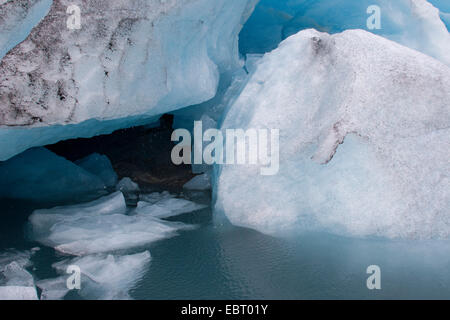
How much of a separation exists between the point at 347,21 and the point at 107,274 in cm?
362

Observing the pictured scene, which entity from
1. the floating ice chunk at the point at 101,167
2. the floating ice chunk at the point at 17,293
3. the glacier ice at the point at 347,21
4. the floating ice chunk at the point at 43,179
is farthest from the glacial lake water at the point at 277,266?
the glacier ice at the point at 347,21

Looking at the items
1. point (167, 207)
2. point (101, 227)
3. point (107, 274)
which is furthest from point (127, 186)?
point (107, 274)

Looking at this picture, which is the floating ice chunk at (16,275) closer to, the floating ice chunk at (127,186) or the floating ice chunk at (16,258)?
the floating ice chunk at (16,258)

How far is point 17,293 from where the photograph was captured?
4.67 ft

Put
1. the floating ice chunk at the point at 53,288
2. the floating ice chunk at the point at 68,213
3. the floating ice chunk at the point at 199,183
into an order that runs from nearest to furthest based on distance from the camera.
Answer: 1. the floating ice chunk at the point at 53,288
2. the floating ice chunk at the point at 68,213
3. the floating ice chunk at the point at 199,183

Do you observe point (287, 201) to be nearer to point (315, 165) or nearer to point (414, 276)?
point (315, 165)

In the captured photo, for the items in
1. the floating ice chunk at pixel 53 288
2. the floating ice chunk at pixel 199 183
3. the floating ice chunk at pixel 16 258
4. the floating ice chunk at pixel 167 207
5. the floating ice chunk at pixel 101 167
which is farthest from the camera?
the floating ice chunk at pixel 101 167

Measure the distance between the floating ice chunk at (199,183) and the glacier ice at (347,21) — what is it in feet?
6.72

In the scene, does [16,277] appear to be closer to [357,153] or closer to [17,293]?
[17,293]

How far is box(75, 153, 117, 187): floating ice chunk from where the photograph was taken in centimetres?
334

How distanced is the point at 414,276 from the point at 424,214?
1.54 feet

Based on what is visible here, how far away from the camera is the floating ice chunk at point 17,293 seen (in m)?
1.41

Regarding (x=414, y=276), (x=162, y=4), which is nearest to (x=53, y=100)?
(x=162, y=4)

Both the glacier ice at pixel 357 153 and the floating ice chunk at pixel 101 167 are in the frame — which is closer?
the glacier ice at pixel 357 153
